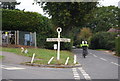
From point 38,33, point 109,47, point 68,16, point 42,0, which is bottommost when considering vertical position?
point 109,47

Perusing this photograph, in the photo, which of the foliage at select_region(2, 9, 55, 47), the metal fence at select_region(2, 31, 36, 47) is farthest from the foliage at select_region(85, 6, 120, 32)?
the metal fence at select_region(2, 31, 36, 47)

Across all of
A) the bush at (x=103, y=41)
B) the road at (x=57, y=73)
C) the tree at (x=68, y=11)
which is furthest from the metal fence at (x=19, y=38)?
the bush at (x=103, y=41)

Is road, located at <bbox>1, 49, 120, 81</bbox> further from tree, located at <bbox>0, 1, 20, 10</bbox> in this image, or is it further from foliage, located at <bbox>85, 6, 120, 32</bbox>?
foliage, located at <bbox>85, 6, 120, 32</bbox>

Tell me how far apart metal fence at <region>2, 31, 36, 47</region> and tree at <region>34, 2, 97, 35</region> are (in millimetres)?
4716

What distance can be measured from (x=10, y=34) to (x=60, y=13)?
726 centimetres

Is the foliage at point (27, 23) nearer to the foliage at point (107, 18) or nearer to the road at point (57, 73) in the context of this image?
the road at point (57, 73)

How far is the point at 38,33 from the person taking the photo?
105 ft

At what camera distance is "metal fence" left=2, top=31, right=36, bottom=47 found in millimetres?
28455

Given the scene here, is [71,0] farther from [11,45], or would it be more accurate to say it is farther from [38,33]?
[11,45]

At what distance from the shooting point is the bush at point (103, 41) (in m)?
51.7

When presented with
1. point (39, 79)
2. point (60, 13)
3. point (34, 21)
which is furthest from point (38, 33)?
point (39, 79)

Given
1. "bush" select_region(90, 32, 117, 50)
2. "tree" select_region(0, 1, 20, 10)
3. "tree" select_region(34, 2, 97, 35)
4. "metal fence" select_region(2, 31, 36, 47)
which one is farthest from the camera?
"tree" select_region(0, 1, 20, 10)

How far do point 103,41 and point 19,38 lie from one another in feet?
94.2

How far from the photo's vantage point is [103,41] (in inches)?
2167
